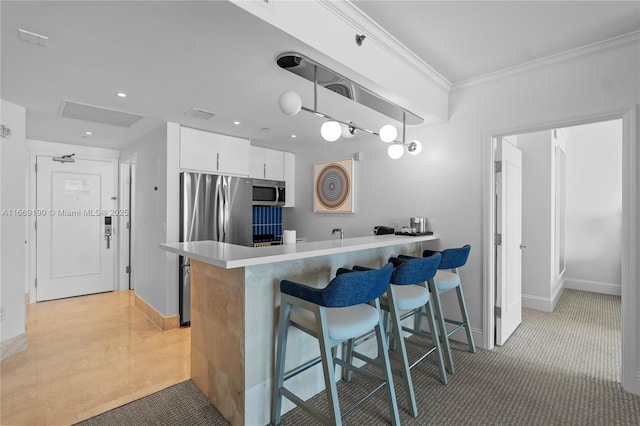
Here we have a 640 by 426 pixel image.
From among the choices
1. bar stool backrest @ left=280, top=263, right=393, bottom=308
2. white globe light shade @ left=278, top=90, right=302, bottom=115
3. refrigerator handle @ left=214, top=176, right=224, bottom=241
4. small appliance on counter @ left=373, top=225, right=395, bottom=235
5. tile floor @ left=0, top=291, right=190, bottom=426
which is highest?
white globe light shade @ left=278, top=90, right=302, bottom=115

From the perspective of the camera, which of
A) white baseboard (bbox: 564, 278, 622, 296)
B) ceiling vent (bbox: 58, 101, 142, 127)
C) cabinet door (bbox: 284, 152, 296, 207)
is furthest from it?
cabinet door (bbox: 284, 152, 296, 207)

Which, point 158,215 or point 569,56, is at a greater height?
point 569,56

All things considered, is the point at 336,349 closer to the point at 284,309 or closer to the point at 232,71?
the point at 284,309

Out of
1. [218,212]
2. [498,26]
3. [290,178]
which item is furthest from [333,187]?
[498,26]

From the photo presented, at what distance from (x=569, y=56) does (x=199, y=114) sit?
3303mm

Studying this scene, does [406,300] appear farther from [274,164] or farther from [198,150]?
[274,164]

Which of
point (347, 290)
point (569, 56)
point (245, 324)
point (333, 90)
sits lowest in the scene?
point (245, 324)

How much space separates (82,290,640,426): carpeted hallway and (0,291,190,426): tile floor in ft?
0.80

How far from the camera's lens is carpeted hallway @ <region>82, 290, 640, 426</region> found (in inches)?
76.3

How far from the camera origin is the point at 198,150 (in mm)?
3705

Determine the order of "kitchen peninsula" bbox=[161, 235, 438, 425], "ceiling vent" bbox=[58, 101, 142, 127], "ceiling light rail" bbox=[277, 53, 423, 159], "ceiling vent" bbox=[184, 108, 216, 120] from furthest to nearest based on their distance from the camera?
"ceiling vent" bbox=[184, 108, 216, 120] < "ceiling vent" bbox=[58, 101, 142, 127] < "ceiling light rail" bbox=[277, 53, 423, 159] < "kitchen peninsula" bbox=[161, 235, 438, 425]

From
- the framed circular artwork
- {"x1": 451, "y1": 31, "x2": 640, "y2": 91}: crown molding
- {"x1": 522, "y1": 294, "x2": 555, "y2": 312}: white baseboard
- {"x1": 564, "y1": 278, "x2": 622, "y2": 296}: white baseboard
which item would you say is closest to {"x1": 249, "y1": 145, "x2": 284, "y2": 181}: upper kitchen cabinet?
the framed circular artwork

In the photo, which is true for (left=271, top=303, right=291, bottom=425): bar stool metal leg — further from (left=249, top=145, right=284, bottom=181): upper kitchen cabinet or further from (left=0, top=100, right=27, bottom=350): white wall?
(left=249, top=145, right=284, bottom=181): upper kitchen cabinet

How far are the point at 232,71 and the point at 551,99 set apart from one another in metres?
2.57
